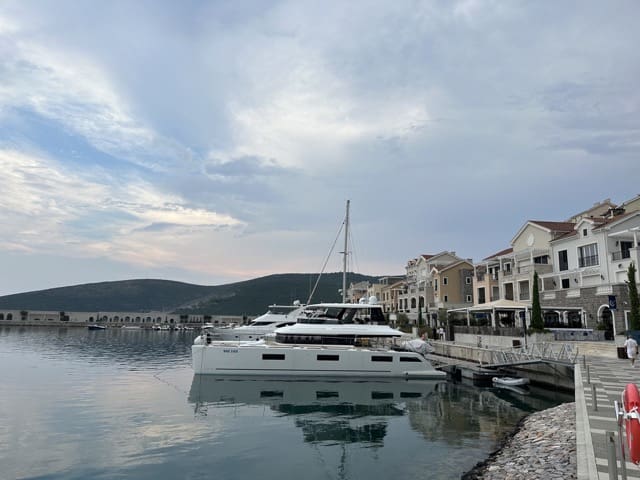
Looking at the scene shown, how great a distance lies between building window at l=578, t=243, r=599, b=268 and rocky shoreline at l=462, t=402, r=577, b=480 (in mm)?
23528

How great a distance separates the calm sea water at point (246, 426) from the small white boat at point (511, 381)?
87cm

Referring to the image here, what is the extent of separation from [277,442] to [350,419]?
166 inches

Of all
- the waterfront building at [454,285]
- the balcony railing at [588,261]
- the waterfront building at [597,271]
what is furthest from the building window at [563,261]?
the waterfront building at [454,285]

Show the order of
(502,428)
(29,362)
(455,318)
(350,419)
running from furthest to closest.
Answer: (455,318) → (29,362) → (350,419) → (502,428)

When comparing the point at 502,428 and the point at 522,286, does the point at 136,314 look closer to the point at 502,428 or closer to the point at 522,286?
the point at 522,286

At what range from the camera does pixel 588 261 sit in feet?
115

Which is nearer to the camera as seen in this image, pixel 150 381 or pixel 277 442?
pixel 277 442

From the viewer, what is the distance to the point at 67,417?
1677 cm

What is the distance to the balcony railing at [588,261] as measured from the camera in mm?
34312

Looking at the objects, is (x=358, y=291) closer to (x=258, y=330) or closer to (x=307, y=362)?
(x=258, y=330)

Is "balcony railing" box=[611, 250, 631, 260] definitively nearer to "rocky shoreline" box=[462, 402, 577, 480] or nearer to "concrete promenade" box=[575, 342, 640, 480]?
"concrete promenade" box=[575, 342, 640, 480]

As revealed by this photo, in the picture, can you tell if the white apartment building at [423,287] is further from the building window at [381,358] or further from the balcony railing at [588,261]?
the building window at [381,358]

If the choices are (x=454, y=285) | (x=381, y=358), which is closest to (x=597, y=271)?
(x=381, y=358)

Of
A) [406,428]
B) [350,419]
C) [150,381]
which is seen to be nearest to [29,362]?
[150,381]
